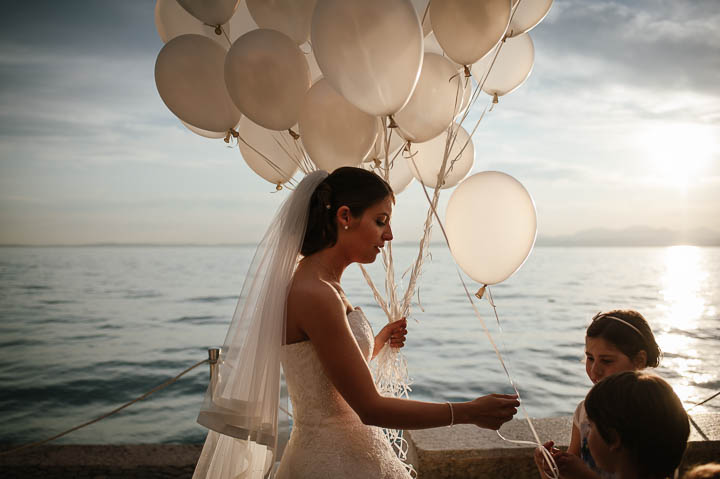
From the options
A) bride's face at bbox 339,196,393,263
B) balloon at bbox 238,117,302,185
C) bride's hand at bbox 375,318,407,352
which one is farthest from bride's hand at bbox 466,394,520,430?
balloon at bbox 238,117,302,185

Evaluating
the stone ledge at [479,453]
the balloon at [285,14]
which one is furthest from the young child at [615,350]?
the balloon at [285,14]

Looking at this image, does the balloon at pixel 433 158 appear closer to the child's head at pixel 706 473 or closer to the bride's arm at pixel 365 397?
the bride's arm at pixel 365 397

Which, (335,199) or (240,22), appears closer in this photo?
(335,199)

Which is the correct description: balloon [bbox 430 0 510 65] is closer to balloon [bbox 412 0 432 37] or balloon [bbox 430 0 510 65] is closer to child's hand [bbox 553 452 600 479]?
balloon [bbox 412 0 432 37]

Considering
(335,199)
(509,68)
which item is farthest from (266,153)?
(509,68)

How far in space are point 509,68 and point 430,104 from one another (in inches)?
37.9

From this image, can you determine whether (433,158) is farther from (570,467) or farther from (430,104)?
(570,467)

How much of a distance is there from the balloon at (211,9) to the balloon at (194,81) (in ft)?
0.31

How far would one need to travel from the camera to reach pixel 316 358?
5.25 ft

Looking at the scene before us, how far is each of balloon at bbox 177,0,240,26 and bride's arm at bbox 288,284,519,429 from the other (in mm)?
1227

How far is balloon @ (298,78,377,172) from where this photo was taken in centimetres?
→ 187

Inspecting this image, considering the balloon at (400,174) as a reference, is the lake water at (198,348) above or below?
below

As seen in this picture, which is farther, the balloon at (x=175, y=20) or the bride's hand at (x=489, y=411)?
the balloon at (x=175, y=20)

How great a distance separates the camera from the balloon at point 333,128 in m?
1.87
